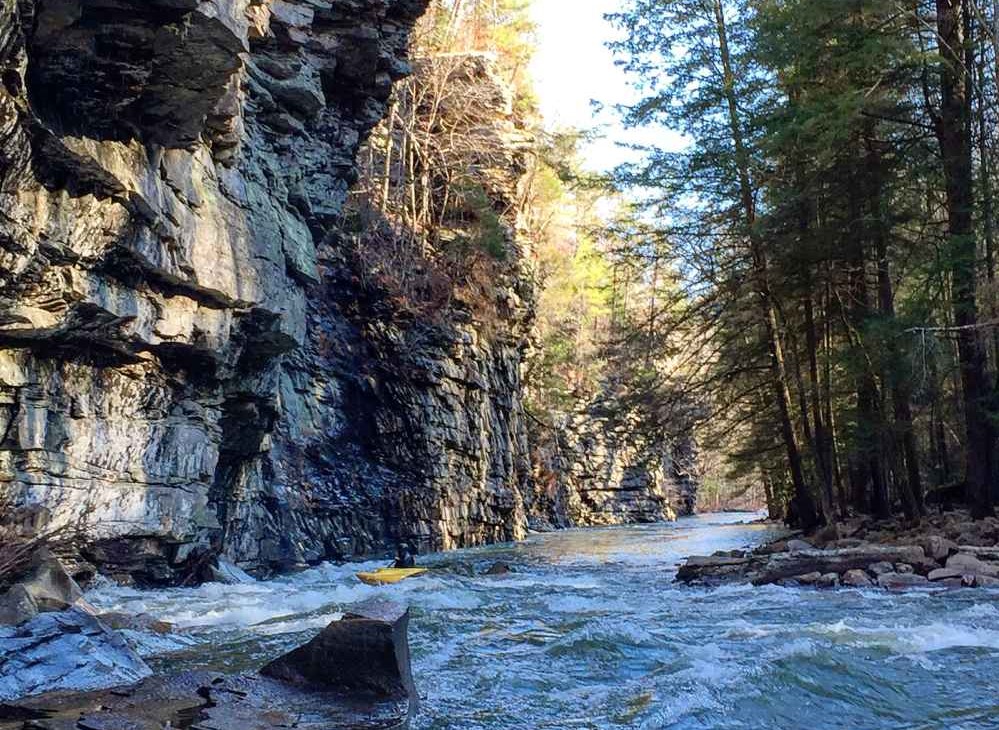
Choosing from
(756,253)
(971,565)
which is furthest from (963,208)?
(971,565)

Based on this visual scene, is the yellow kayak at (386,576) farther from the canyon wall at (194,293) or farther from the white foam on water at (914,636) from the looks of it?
the white foam on water at (914,636)

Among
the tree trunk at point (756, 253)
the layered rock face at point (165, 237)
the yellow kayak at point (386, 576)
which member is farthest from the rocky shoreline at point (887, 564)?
the layered rock face at point (165, 237)

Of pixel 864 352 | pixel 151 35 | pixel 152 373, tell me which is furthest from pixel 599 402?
pixel 151 35

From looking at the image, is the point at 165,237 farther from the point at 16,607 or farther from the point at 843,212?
the point at 843,212

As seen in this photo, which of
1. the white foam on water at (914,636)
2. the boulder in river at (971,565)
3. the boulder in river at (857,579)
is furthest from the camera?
the boulder in river at (857,579)

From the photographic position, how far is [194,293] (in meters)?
12.0

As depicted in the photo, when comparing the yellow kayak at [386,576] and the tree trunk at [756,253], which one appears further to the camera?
the tree trunk at [756,253]

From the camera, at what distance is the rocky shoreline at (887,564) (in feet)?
33.6

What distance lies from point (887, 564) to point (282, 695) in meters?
8.44

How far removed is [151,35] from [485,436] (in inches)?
676

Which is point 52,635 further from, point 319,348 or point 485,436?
point 485,436

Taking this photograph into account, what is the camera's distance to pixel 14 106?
8211 millimetres

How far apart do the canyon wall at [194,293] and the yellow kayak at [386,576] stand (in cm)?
244

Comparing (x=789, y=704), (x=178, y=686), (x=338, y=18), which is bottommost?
(x=789, y=704)
